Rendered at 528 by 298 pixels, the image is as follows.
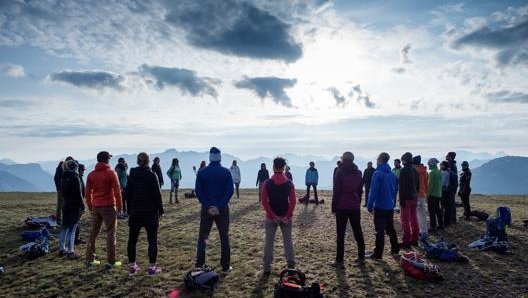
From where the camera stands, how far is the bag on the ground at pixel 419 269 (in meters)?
9.76

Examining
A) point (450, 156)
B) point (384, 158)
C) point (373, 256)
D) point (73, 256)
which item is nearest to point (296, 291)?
point (373, 256)

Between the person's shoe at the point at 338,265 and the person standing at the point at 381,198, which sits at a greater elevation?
the person standing at the point at 381,198

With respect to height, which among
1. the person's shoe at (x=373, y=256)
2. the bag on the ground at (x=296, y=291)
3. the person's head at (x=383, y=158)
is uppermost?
the person's head at (x=383, y=158)

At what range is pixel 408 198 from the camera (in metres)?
13.2

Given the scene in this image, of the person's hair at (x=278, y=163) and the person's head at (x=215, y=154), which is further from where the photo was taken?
the person's head at (x=215, y=154)

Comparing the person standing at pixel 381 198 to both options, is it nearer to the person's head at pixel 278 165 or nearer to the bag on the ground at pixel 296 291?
the person's head at pixel 278 165

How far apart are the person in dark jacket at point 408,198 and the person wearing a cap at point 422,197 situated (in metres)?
0.83

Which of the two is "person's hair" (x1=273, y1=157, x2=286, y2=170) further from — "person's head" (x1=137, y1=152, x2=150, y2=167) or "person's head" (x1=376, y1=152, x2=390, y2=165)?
"person's head" (x1=376, y1=152, x2=390, y2=165)

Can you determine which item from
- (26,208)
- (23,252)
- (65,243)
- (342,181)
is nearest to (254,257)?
(342,181)

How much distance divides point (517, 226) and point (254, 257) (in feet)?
47.2

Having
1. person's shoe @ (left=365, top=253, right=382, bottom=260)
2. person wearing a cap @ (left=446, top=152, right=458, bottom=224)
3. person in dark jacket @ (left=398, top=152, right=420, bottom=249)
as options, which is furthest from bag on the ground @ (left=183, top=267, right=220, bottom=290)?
person wearing a cap @ (left=446, top=152, right=458, bottom=224)

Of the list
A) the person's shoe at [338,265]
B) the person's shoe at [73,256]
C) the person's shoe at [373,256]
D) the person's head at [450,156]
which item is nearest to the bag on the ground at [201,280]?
the person's shoe at [338,265]

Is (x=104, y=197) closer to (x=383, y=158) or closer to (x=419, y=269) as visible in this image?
(x=383, y=158)

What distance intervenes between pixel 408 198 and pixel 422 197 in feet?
6.20
